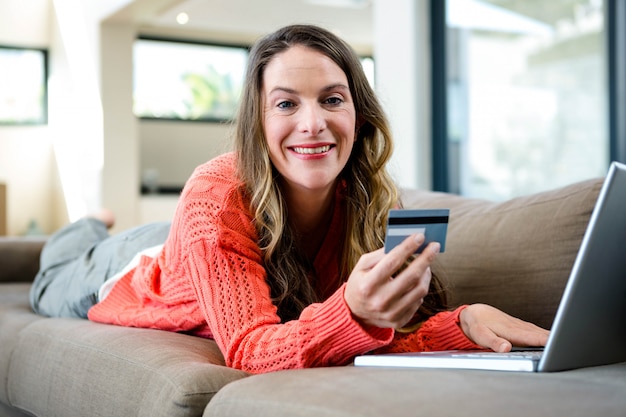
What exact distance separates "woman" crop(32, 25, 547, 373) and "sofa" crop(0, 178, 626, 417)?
8 centimetres

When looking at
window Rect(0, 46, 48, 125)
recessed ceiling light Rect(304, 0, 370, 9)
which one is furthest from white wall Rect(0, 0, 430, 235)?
recessed ceiling light Rect(304, 0, 370, 9)

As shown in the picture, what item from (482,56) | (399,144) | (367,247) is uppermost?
(482,56)

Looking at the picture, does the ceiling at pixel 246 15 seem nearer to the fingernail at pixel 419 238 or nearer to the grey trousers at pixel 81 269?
the grey trousers at pixel 81 269

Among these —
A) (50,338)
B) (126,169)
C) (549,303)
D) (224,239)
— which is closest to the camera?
(224,239)

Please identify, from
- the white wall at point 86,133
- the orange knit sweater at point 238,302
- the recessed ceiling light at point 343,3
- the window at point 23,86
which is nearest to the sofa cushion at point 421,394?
the orange knit sweater at point 238,302

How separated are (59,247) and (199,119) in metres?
6.76

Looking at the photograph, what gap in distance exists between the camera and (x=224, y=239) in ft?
4.84

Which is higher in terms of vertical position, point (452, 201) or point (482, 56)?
point (482, 56)

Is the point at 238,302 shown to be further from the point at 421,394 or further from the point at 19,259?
the point at 19,259

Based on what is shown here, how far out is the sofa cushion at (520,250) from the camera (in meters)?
1.67

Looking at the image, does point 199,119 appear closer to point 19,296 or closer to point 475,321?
point 19,296

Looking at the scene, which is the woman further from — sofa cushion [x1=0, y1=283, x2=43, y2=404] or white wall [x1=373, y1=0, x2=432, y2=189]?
white wall [x1=373, y1=0, x2=432, y2=189]

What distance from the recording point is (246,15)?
8.52 meters

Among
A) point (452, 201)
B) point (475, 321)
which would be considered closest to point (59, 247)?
point (452, 201)
